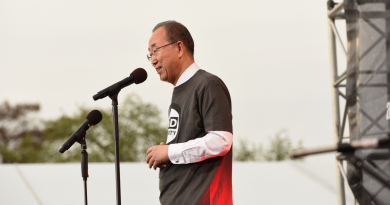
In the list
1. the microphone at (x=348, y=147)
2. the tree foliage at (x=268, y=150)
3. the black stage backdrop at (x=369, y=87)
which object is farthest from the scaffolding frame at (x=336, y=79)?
the tree foliage at (x=268, y=150)

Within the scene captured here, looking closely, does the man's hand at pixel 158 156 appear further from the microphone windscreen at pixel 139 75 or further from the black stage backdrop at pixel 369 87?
the black stage backdrop at pixel 369 87

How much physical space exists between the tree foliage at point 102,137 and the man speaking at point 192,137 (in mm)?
13366

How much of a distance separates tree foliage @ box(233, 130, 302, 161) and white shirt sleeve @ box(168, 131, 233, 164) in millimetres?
12902

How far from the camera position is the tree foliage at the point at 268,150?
14.6m

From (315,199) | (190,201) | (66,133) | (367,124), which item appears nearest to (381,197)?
(367,124)

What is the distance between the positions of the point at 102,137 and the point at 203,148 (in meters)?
14.6

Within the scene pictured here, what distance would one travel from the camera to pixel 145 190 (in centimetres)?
510

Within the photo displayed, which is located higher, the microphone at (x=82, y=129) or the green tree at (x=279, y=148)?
the microphone at (x=82, y=129)

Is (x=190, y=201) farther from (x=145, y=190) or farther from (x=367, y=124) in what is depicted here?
(x=145, y=190)

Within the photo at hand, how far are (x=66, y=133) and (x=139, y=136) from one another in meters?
2.83

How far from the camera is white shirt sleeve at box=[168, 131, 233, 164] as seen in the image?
180 centimetres

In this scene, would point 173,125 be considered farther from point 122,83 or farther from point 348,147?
point 348,147

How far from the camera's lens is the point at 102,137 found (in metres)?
15.9

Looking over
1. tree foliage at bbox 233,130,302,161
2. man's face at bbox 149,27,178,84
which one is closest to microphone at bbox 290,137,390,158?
man's face at bbox 149,27,178,84
